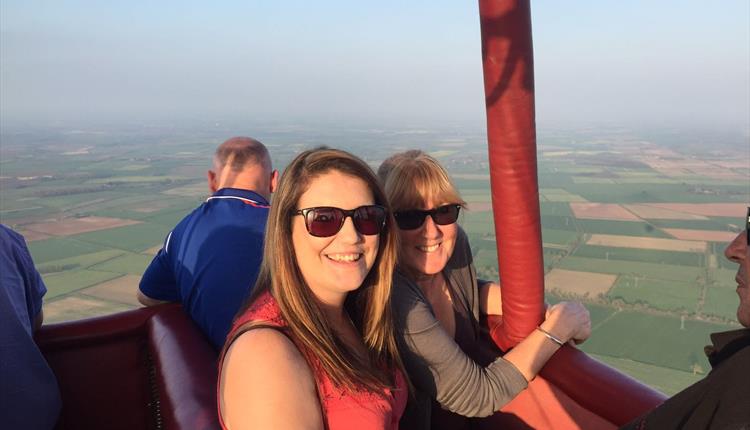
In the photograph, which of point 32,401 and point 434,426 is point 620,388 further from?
point 32,401

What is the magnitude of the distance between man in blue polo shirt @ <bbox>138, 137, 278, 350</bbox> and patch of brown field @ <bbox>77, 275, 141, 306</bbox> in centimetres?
1363

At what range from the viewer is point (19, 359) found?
63.1 inches

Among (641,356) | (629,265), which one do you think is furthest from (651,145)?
(641,356)

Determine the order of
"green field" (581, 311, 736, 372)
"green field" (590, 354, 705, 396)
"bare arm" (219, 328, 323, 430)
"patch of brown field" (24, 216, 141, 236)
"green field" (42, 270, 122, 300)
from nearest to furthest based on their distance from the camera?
"bare arm" (219, 328, 323, 430) < "green field" (590, 354, 705, 396) < "green field" (581, 311, 736, 372) < "green field" (42, 270, 122, 300) < "patch of brown field" (24, 216, 141, 236)

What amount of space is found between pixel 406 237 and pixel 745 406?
113cm

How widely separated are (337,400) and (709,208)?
1311 inches

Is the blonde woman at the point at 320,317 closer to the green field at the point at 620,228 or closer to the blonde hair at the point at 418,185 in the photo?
the blonde hair at the point at 418,185

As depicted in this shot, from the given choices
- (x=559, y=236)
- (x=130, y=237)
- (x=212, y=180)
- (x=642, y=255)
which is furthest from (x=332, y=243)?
(x=559, y=236)

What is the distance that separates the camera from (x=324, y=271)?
131 cm

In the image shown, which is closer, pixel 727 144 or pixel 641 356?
pixel 641 356

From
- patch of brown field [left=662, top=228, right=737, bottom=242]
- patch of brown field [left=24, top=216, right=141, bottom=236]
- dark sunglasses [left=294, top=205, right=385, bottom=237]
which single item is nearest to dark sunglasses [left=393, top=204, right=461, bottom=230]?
dark sunglasses [left=294, top=205, right=385, bottom=237]

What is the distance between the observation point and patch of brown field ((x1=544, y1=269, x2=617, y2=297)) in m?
17.3

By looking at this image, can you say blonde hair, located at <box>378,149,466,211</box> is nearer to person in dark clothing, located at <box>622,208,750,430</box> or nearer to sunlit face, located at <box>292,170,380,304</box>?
sunlit face, located at <box>292,170,380,304</box>

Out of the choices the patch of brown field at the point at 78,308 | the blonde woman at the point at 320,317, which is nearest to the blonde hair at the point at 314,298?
the blonde woman at the point at 320,317
